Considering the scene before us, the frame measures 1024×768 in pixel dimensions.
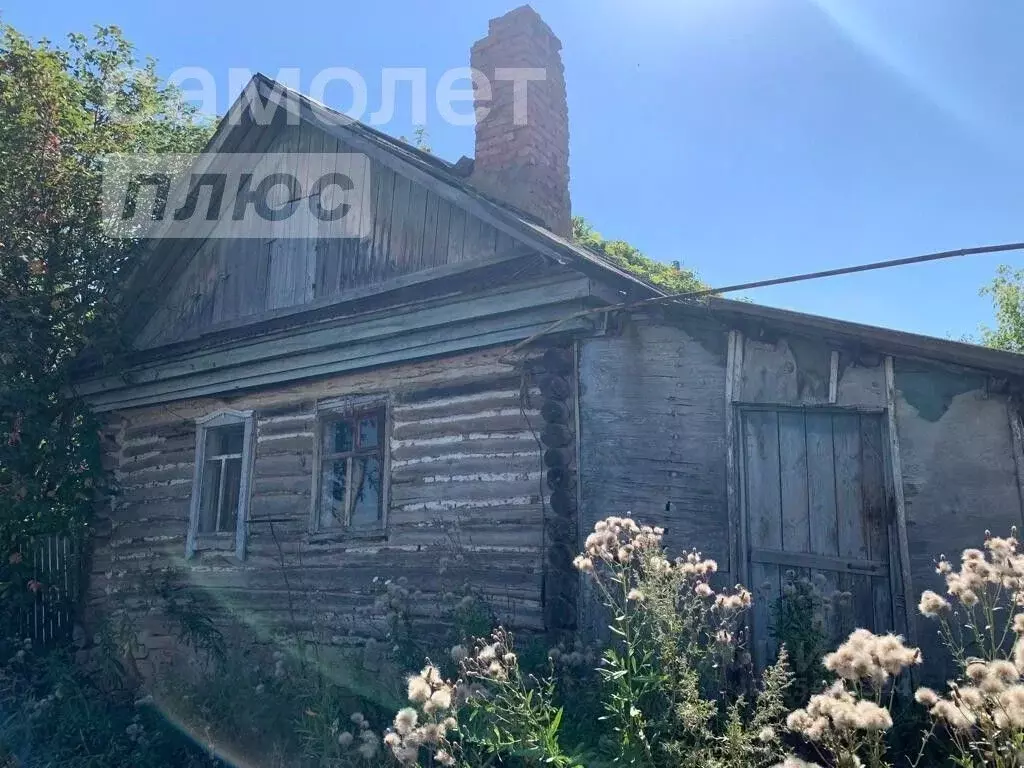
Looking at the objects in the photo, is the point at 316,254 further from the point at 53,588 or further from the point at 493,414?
the point at 53,588

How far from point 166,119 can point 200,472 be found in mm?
9643

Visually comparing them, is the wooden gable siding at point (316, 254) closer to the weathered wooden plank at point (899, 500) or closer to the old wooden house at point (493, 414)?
the old wooden house at point (493, 414)

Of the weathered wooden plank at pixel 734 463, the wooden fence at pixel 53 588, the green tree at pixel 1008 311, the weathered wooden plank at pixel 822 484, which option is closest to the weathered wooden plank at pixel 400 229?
the weathered wooden plank at pixel 734 463

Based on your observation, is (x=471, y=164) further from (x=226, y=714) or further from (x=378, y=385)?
(x=226, y=714)

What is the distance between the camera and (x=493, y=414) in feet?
24.3

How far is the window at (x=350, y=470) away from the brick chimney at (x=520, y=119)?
9.49 ft

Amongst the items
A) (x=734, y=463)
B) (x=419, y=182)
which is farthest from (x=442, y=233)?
(x=734, y=463)

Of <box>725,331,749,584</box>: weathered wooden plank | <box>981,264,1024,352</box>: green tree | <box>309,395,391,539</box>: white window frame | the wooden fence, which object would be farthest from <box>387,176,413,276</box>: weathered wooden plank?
<box>981,264,1024,352</box>: green tree

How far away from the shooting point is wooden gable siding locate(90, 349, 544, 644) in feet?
23.3

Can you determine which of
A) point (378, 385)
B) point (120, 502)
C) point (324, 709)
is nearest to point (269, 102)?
point (378, 385)

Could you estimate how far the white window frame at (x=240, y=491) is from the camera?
9.17m

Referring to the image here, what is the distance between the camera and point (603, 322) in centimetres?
671

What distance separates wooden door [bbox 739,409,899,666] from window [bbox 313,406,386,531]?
369 centimetres

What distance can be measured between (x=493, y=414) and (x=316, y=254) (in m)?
3.21
